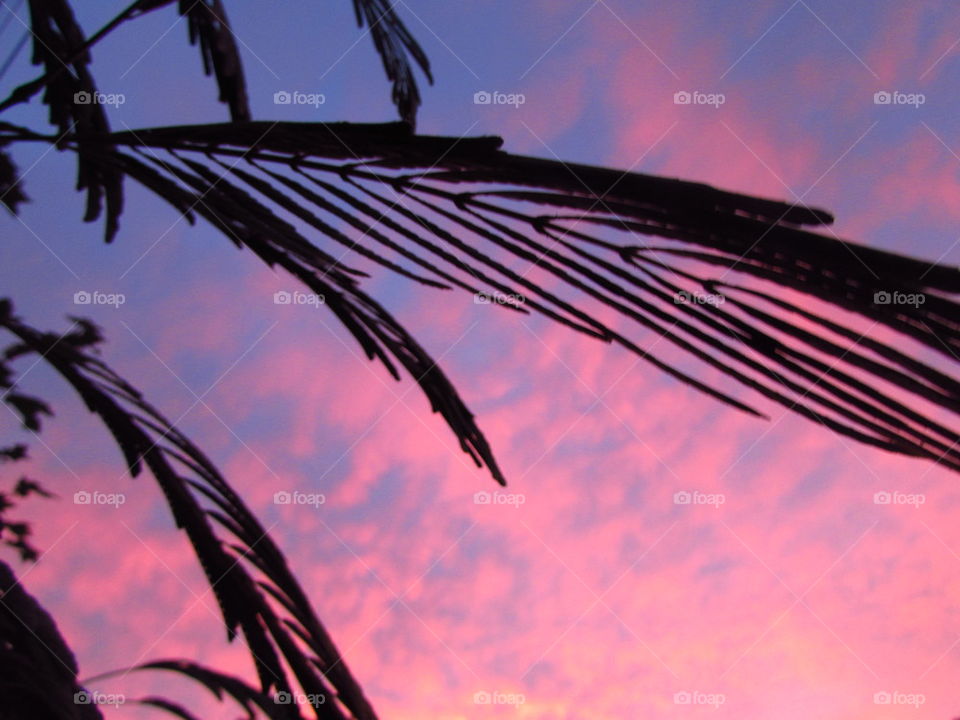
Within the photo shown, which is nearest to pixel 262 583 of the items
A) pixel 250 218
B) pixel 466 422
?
pixel 466 422

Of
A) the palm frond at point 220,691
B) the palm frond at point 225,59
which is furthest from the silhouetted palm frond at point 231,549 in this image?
the palm frond at point 225,59

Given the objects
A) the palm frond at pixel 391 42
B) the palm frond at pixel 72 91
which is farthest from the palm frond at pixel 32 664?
the palm frond at pixel 391 42

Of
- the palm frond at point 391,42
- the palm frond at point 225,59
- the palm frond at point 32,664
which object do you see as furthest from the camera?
the palm frond at point 391,42

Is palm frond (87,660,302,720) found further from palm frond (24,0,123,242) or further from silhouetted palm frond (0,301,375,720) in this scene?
palm frond (24,0,123,242)

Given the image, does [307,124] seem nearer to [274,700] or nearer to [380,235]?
[380,235]

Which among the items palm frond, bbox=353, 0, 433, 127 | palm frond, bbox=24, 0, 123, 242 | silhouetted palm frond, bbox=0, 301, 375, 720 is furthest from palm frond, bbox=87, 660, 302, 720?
palm frond, bbox=353, 0, 433, 127

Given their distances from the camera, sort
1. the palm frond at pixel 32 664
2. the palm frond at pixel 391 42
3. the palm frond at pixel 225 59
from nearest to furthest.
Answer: the palm frond at pixel 32 664, the palm frond at pixel 225 59, the palm frond at pixel 391 42

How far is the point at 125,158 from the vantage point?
101cm

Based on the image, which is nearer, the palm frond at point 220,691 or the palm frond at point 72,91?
the palm frond at point 220,691

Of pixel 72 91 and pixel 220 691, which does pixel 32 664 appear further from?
pixel 72 91

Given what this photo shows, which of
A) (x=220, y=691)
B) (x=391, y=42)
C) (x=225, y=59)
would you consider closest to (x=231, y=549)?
(x=220, y=691)

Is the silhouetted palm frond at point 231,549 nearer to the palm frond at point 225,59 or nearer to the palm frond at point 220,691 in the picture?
the palm frond at point 220,691

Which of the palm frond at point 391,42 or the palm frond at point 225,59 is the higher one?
the palm frond at point 391,42

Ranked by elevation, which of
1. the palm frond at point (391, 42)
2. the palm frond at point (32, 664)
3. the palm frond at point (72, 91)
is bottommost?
the palm frond at point (32, 664)
